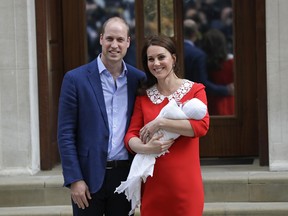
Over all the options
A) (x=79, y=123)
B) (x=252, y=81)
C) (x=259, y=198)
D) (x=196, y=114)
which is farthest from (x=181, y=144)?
(x=252, y=81)

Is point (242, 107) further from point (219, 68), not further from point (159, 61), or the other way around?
point (159, 61)

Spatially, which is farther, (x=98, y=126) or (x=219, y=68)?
(x=219, y=68)

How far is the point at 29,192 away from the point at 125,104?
3.01 metres

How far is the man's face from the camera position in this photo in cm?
488

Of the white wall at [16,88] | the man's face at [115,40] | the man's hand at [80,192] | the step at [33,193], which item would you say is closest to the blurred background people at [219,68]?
the white wall at [16,88]

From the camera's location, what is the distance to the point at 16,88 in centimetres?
805

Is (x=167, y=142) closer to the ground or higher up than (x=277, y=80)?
closer to the ground

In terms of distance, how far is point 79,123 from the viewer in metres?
4.96

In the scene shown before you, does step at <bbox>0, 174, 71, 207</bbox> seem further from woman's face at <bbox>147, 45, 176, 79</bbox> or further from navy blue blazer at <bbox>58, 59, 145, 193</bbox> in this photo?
woman's face at <bbox>147, 45, 176, 79</bbox>

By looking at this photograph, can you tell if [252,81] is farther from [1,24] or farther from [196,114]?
[196,114]

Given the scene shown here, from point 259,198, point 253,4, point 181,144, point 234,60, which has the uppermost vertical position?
point 253,4

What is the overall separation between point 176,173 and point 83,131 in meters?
0.62

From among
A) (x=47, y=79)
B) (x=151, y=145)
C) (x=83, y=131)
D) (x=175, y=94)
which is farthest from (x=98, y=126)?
(x=47, y=79)

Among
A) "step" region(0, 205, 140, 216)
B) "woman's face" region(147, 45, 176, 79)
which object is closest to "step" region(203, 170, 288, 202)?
"step" region(0, 205, 140, 216)
